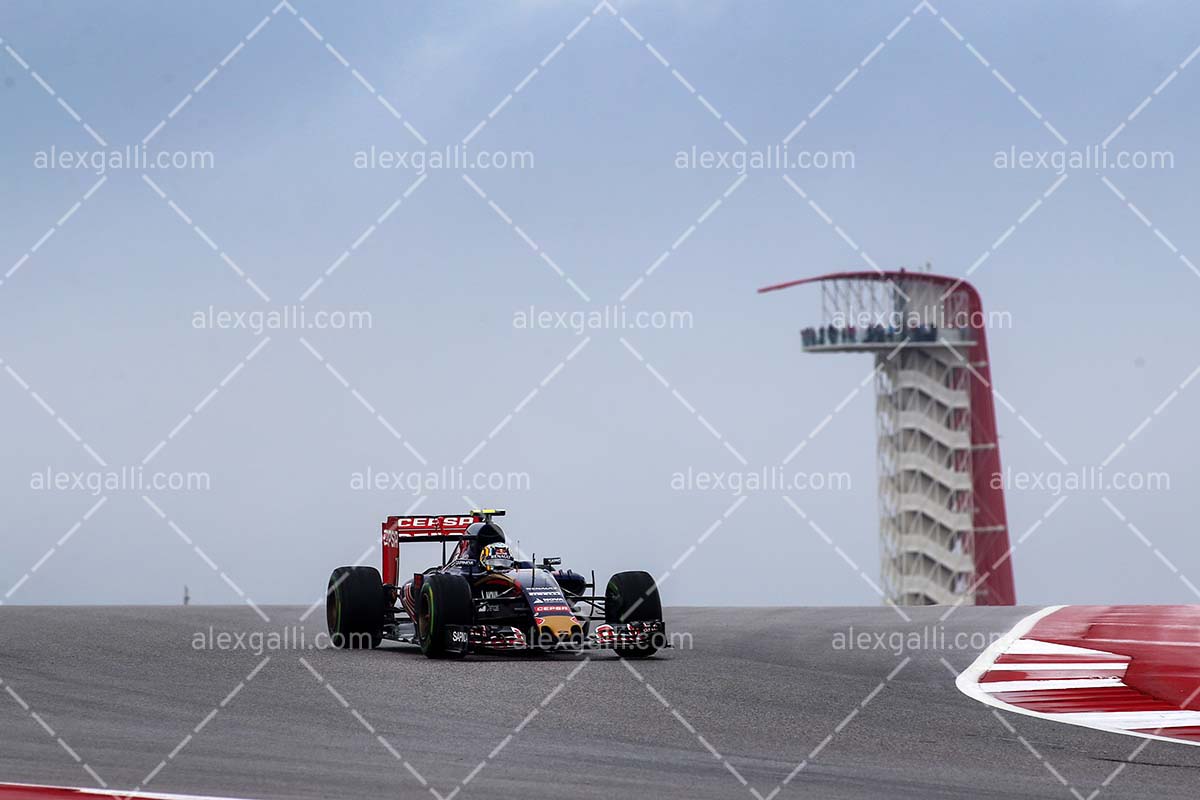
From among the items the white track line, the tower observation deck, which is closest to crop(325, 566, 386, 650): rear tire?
the white track line

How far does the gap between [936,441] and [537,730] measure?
42606mm

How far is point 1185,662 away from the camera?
42.6 ft

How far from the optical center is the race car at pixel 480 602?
13.8 m

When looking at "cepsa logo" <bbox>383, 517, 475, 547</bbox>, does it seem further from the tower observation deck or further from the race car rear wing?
the tower observation deck

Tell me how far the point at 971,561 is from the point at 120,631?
128ft

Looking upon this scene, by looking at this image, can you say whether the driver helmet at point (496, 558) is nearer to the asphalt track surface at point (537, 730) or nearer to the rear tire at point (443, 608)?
the rear tire at point (443, 608)

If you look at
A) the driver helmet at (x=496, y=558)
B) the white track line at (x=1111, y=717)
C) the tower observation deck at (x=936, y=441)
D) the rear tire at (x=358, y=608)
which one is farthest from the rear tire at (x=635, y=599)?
the tower observation deck at (x=936, y=441)

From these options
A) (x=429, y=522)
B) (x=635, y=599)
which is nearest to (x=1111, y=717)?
(x=635, y=599)

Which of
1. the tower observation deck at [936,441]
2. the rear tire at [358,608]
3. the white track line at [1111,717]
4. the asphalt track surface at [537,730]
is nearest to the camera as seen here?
the asphalt track surface at [537,730]

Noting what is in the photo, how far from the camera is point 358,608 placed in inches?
603

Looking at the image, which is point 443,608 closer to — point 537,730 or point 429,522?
point 429,522

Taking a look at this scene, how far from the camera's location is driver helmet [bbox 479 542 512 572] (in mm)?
14719

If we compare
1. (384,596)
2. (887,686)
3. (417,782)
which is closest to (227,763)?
(417,782)

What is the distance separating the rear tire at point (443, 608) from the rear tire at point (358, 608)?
157 centimetres
